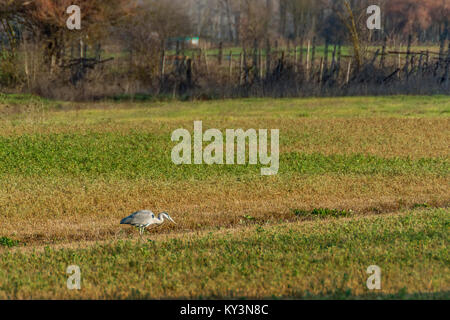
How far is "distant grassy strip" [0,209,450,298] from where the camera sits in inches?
305

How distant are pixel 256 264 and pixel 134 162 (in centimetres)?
1037

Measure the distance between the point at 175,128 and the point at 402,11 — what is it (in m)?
37.5

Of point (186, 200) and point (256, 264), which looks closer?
point (256, 264)

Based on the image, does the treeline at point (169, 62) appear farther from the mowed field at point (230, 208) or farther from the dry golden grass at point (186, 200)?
the dry golden grass at point (186, 200)

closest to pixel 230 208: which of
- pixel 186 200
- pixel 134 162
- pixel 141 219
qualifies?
pixel 186 200

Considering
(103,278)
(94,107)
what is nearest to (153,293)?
(103,278)

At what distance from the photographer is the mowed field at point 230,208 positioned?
8133 mm

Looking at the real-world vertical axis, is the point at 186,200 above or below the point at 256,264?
below
